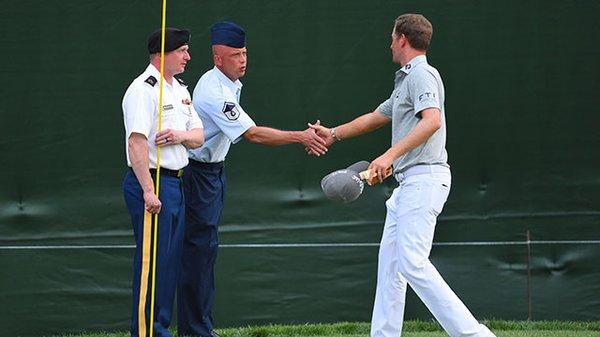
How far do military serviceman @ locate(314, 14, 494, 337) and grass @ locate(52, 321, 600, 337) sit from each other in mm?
1126

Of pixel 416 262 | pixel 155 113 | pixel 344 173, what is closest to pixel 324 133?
pixel 344 173

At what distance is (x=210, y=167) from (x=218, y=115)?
0.31 meters

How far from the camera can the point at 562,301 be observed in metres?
7.88

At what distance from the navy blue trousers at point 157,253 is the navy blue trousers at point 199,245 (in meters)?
0.42

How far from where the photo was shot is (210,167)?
683cm

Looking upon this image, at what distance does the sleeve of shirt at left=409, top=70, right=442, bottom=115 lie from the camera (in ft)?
19.6

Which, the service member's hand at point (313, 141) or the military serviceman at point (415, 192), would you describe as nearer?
the military serviceman at point (415, 192)

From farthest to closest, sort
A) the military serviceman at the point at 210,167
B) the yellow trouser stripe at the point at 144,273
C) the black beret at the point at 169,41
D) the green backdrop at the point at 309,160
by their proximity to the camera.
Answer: the green backdrop at the point at 309,160
the military serviceman at the point at 210,167
the black beret at the point at 169,41
the yellow trouser stripe at the point at 144,273

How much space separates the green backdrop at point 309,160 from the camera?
295 inches

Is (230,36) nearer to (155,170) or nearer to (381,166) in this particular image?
(155,170)

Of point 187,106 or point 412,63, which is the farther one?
point 187,106

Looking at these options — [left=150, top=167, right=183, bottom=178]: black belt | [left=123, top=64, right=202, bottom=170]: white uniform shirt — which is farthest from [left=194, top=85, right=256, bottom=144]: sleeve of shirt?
[left=150, top=167, right=183, bottom=178]: black belt

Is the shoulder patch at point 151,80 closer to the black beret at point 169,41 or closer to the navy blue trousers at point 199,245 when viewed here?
the black beret at point 169,41

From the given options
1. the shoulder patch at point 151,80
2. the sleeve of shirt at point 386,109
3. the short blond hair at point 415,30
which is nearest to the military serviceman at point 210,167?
the sleeve of shirt at point 386,109
